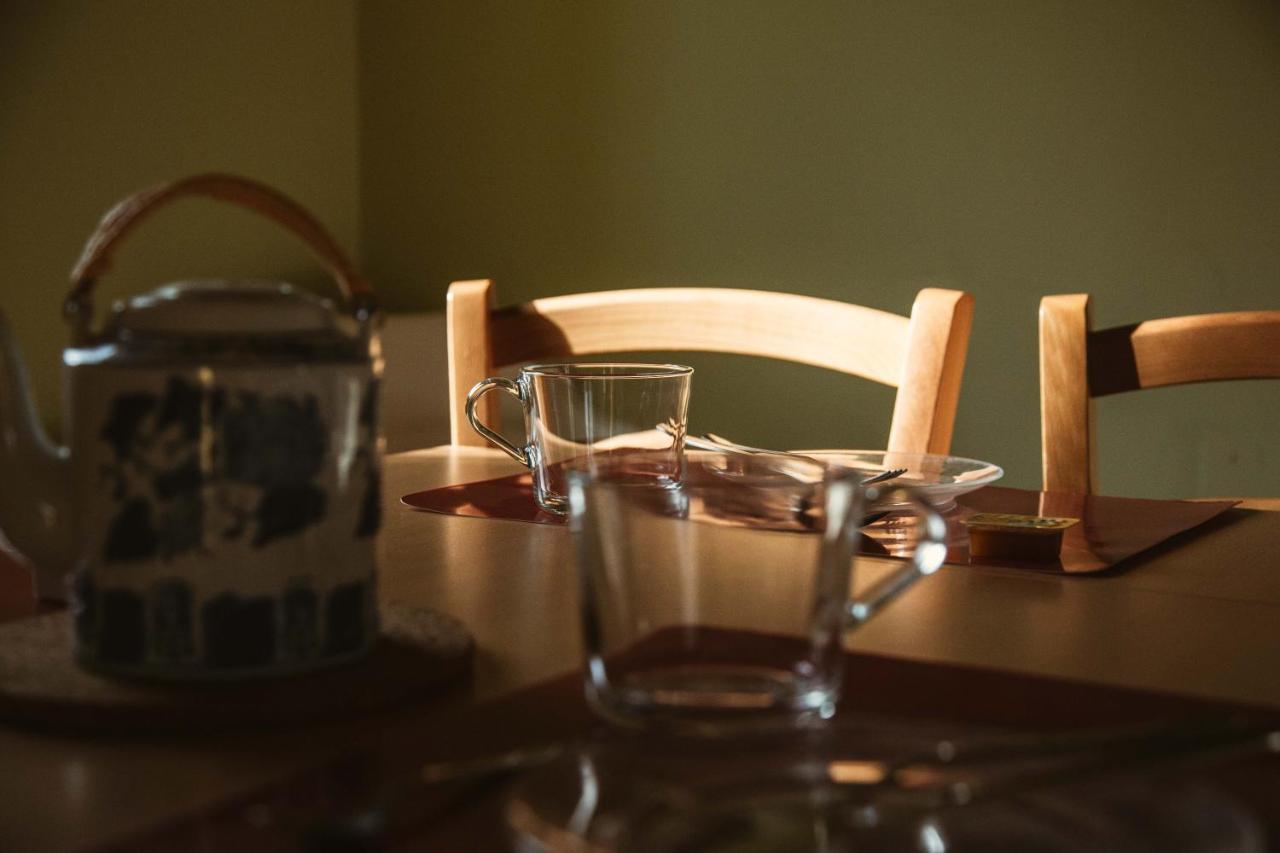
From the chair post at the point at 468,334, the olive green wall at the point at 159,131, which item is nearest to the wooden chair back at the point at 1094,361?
the chair post at the point at 468,334

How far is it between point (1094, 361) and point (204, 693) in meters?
0.92

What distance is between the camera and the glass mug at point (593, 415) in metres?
0.79

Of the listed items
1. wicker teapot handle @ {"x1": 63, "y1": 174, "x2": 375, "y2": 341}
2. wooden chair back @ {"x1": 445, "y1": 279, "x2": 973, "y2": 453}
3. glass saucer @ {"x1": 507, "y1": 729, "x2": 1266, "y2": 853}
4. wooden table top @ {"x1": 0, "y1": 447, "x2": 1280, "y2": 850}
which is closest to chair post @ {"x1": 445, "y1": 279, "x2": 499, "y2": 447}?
wooden chair back @ {"x1": 445, "y1": 279, "x2": 973, "y2": 453}

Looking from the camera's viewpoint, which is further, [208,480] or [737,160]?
[737,160]

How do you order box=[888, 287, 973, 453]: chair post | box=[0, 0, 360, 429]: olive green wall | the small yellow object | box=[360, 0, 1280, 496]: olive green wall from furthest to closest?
box=[0, 0, 360, 429]: olive green wall
box=[360, 0, 1280, 496]: olive green wall
box=[888, 287, 973, 453]: chair post
the small yellow object

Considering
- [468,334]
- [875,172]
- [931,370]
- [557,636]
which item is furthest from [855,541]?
[875,172]

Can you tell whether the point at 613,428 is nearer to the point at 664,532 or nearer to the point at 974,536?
the point at 974,536

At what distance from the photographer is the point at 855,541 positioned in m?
0.40

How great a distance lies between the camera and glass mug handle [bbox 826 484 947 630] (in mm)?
388

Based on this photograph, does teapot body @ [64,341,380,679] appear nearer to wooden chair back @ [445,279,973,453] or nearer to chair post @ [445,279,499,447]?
wooden chair back @ [445,279,973,453]

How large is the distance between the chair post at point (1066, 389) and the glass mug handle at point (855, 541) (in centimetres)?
77

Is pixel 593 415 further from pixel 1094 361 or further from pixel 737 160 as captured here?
pixel 737 160

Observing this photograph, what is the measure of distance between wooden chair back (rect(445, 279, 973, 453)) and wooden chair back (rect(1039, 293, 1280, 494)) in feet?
0.26

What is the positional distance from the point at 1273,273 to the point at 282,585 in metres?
2.15
